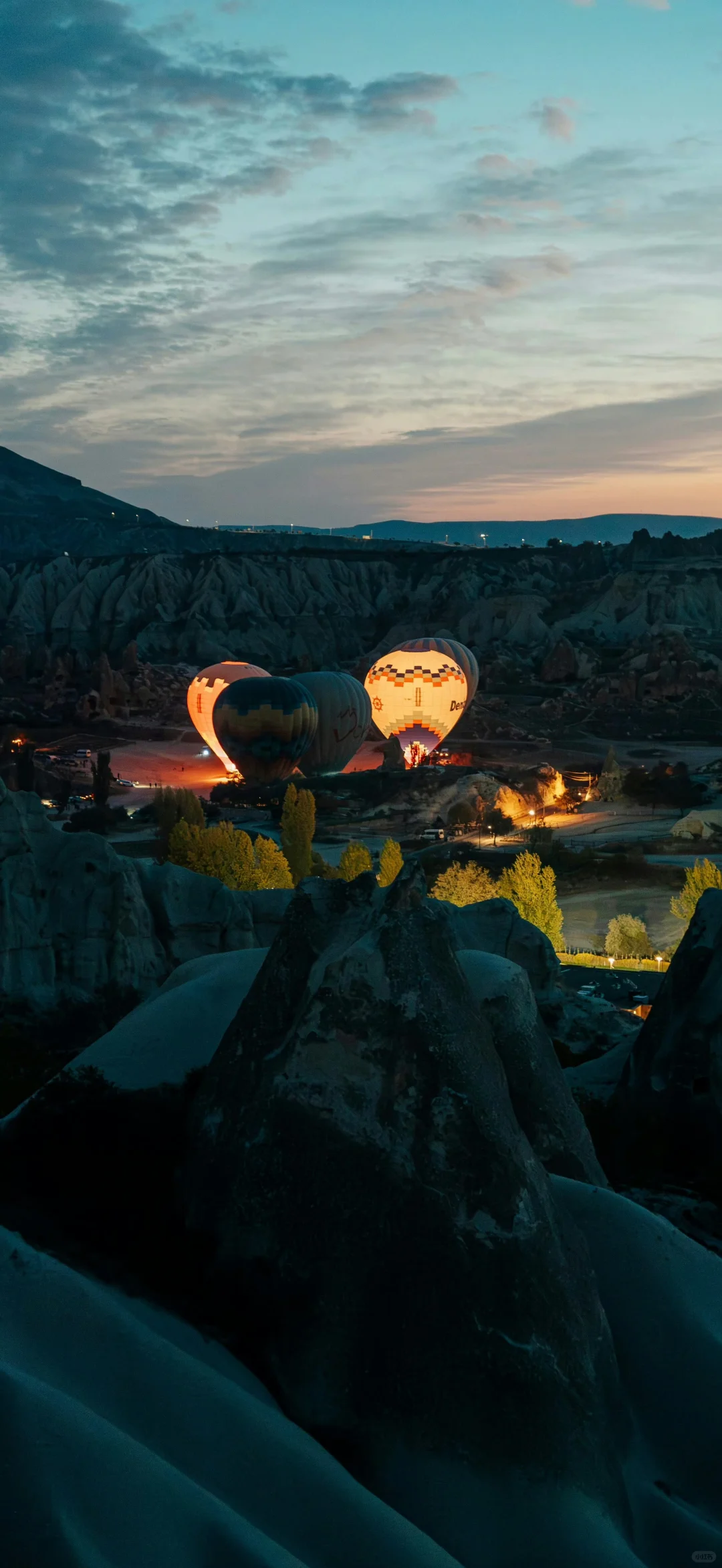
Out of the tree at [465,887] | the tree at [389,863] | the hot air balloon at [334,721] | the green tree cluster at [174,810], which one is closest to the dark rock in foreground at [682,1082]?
the tree at [465,887]

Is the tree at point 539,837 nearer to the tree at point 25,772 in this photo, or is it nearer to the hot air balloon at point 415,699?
the hot air balloon at point 415,699

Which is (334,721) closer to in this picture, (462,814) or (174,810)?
(462,814)

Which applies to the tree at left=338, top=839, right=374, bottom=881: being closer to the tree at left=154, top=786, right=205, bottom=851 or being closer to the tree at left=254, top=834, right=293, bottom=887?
the tree at left=254, top=834, right=293, bottom=887

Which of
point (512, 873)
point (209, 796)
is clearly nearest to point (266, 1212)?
point (512, 873)

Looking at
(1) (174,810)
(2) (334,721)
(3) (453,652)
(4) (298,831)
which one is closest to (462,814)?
(4) (298,831)

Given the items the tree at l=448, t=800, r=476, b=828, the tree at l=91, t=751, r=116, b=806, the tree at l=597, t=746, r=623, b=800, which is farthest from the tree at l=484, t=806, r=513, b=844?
the tree at l=91, t=751, r=116, b=806
